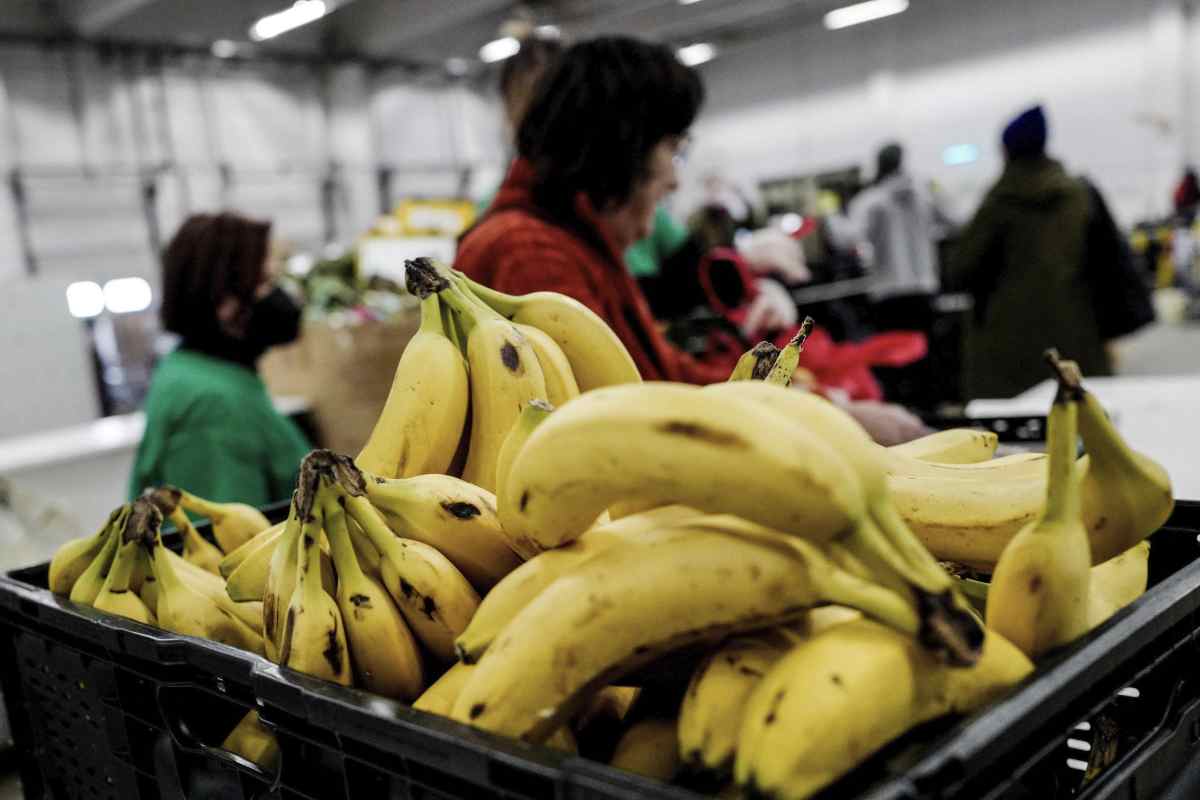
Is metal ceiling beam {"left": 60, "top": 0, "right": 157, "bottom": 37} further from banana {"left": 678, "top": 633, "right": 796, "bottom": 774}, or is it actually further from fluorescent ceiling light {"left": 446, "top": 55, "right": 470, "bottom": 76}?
banana {"left": 678, "top": 633, "right": 796, "bottom": 774}

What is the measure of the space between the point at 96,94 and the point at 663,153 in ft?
34.3

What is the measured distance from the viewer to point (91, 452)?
3.13 m

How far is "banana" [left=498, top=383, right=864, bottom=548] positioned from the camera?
0.48m

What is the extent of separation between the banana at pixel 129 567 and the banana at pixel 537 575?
40 cm

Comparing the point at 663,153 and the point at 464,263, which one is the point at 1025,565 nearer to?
the point at 464,263

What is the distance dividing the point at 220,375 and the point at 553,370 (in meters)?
1.70

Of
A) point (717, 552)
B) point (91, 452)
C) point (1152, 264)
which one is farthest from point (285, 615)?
point (1152, 264)

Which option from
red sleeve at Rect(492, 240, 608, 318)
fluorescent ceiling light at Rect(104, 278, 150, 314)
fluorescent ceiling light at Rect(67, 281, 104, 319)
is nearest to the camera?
red sleeve at Rect(492, 240, 608, 318)

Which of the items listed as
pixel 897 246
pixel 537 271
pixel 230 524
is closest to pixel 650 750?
pixel 230 524

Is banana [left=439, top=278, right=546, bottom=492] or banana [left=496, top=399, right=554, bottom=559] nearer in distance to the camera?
banana [left=496, top=399, right=554, bottom=559]

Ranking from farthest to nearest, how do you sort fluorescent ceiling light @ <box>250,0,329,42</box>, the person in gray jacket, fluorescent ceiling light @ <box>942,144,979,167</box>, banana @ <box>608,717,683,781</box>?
fluorescent ceiling light @ <box>942,144,979,167</box> → fluorescent ceiling light @ <box>250,0,329,42</box> → the person in gray jacket → banana @ <box>608,717,683,781</box>

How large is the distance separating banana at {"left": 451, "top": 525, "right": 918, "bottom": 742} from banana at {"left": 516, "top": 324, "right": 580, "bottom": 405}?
288 millimetres

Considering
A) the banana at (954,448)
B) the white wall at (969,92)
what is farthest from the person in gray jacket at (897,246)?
the white wall at (969,92)

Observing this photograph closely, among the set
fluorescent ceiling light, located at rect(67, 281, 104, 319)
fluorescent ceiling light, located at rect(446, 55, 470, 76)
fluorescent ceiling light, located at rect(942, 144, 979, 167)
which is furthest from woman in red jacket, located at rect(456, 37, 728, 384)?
fluorescent ceiling light, located at rect(446, 55, 470, 76)
